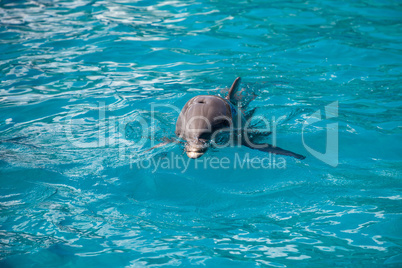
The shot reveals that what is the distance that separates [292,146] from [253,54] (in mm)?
3694

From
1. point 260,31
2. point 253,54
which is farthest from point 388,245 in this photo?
point 260,31

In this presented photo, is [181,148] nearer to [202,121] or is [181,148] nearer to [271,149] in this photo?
[202,121]

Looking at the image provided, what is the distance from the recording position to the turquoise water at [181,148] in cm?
354

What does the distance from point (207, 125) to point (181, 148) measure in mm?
500

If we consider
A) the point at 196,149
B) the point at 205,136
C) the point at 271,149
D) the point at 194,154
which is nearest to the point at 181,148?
the point at 205,136

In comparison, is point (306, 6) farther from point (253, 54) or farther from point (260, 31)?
point (253, 54)

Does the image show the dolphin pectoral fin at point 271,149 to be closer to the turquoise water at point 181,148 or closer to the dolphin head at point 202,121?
Answer: the turquoise water at point 181,148

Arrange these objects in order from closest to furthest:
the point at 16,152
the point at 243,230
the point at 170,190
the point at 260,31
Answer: the point at 243,230 < the point at 170,190 < the point at 16,152 < the point at 260,31

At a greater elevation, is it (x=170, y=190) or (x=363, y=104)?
(x=363, y=104)

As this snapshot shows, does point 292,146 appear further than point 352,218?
Yes

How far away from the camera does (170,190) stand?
14.3 ft

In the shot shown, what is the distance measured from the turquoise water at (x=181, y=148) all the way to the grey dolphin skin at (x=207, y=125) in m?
0.23

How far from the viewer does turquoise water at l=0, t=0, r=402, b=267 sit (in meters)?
3.54

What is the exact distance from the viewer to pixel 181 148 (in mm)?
4910
